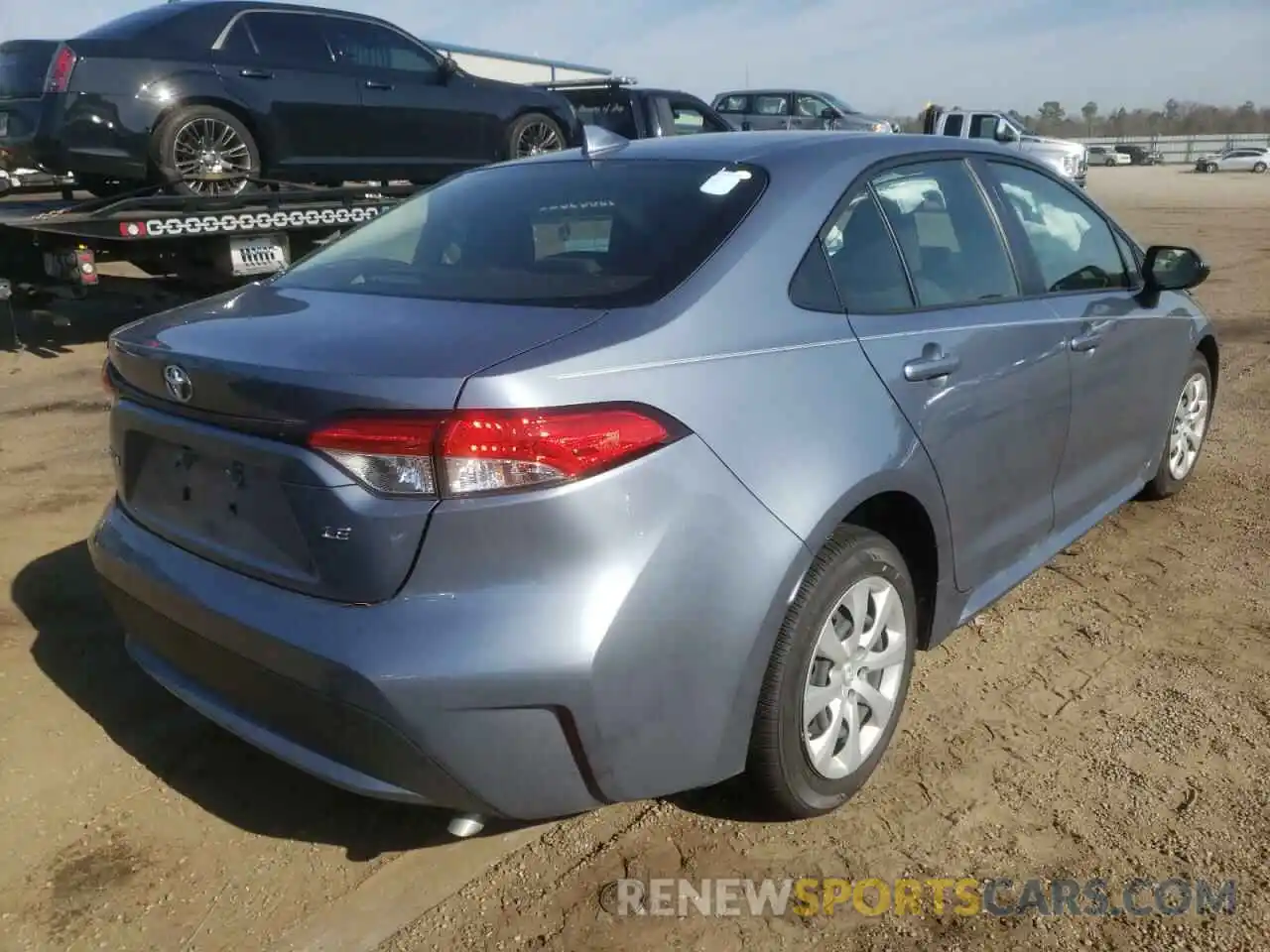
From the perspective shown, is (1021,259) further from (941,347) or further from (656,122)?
(656,122)

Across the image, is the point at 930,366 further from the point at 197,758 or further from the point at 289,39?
the point at 289,39

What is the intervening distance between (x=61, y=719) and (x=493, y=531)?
1.88m

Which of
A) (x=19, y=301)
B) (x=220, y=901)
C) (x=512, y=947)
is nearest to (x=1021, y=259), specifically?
(x=512, y=947)

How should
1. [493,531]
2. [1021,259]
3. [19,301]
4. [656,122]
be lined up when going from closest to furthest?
[493,531] → [1021,259] → [19,301] → [656,122]

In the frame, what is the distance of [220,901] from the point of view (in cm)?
237

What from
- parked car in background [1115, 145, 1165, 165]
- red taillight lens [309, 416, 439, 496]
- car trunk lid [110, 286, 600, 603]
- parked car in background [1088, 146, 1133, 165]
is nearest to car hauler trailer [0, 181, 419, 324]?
car trunk lid [110, 286, 600, 603]

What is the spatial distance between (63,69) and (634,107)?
6.38 m

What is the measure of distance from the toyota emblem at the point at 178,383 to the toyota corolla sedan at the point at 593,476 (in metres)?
0.03

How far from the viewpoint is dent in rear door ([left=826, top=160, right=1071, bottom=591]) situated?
272 cm

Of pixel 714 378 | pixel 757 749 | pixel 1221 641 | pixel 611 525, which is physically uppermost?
pixel 714 378

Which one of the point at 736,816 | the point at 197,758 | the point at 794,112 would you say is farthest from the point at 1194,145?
the point at 197,758

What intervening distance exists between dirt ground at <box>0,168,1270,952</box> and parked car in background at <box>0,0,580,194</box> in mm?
4596

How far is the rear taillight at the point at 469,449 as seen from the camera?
1.94 metres

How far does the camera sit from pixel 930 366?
9.03ft
